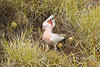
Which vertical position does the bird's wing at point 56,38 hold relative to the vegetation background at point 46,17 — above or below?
below

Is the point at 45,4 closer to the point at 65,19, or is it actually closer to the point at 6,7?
the point at 65,19

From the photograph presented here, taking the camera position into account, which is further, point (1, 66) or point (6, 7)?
point (6, 7)

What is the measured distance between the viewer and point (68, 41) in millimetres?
1833

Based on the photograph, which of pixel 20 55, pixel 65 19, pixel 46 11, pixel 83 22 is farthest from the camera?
pixel 46 11

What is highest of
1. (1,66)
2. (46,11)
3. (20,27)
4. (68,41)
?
(46,11)

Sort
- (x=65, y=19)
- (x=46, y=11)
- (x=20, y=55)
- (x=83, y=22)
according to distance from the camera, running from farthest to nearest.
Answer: (x=46, y=11) < (x=65, y=19) < (x=83, y=22) < (x=20, y=55)

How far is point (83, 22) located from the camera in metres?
1.81

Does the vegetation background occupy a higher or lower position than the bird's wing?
higher

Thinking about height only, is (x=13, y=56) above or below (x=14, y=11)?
below

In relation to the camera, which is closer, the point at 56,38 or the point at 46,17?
the point at 56,38

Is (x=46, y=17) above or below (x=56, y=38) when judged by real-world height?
above

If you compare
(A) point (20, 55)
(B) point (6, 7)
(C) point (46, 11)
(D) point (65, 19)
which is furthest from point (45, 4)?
(A) point (20, 55)

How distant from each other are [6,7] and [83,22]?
0.91m

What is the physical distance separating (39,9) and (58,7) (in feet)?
0.76
